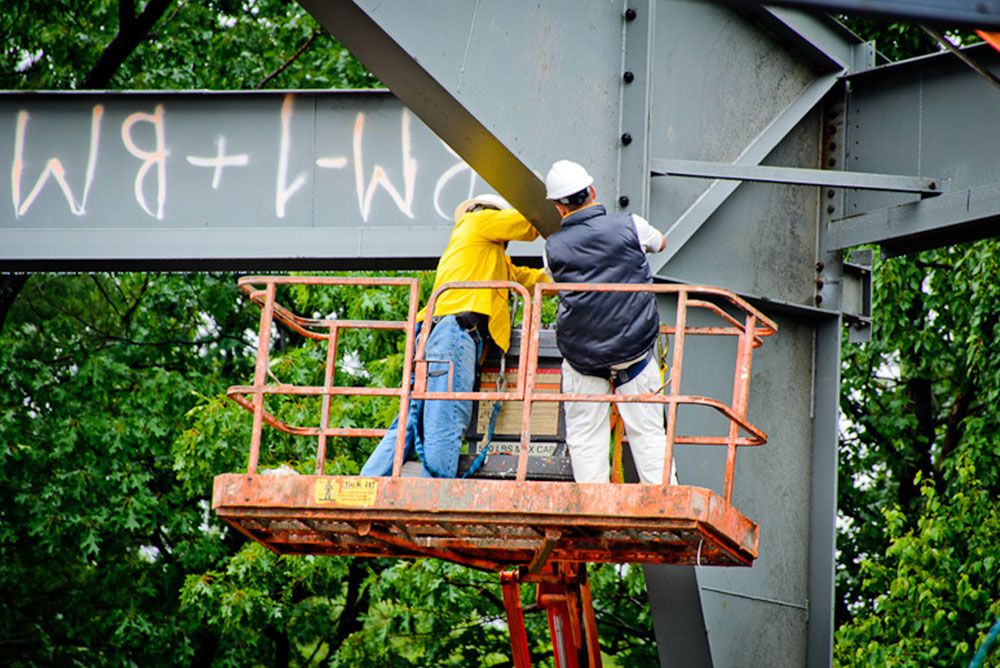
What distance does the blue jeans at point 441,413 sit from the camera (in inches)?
338

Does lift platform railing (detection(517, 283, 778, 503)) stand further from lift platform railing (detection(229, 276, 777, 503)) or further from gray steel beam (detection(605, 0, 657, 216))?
gray steel beam (detection(605, 0, 657, 216))

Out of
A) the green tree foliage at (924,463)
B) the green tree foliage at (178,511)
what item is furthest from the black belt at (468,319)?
the green tree foliage at (178,511)

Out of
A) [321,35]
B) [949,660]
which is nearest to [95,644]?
[321,35]

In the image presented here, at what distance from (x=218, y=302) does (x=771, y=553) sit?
13.4 meters

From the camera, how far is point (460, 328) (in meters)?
8.82

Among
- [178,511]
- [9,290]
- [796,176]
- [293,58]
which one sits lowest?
[178,511]

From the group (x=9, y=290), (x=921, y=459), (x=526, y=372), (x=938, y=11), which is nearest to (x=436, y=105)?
(x=526, y=372)

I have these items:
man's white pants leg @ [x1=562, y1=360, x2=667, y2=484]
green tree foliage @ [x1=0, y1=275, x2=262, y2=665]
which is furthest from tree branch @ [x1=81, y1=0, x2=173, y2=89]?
man's white pants leg @ [x1=562, y1=360, x2=667, y2=484]

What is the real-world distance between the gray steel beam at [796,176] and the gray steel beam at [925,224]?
13cm

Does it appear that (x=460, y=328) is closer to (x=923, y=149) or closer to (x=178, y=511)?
(x=923, y=149)

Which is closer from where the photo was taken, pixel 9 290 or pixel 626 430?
pixel 626 430

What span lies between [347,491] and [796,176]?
315 cm

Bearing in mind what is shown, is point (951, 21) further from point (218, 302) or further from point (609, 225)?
point (218, 302)

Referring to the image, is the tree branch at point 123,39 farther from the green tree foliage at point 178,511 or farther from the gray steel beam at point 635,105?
the gray steel beam at point 635,105
